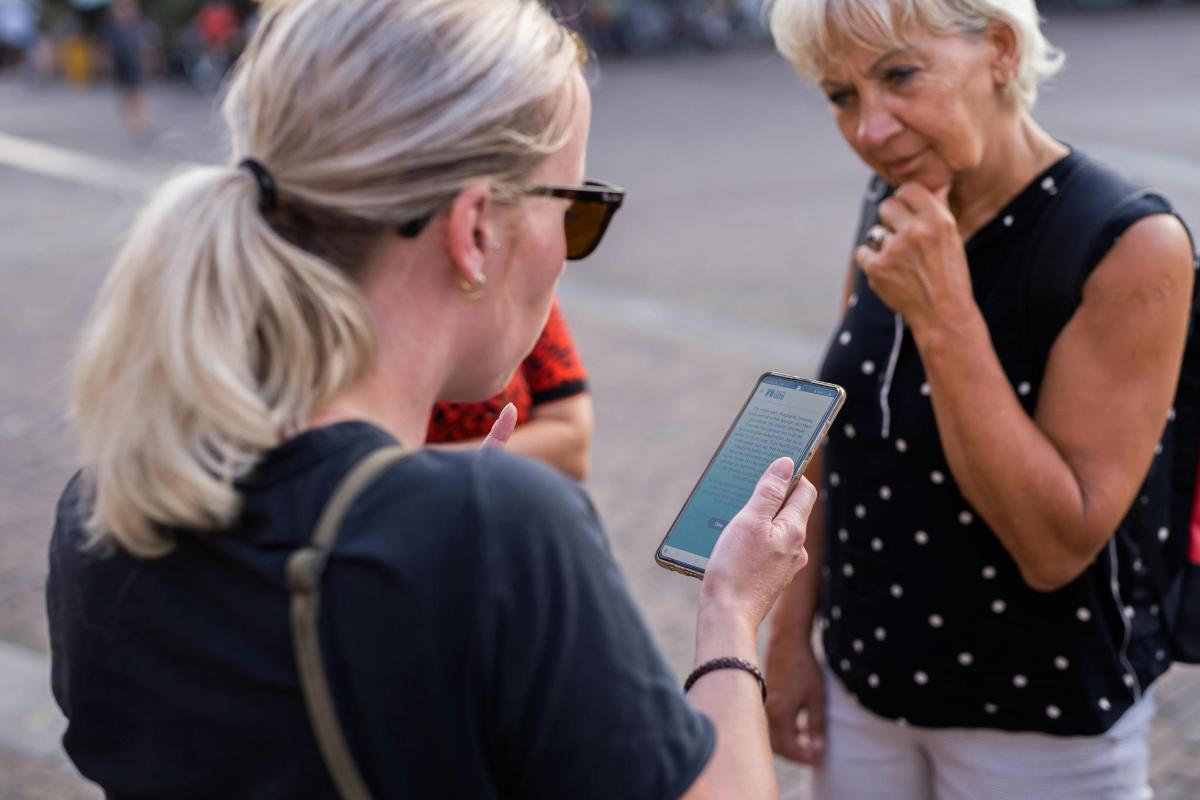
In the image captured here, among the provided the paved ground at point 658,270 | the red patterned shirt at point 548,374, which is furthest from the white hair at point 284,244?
the red patterned shirt at point 548,374

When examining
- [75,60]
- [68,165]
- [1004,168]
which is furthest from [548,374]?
[75,60]

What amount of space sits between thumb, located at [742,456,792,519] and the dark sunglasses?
1.10 ft

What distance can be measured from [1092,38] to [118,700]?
80.6ft

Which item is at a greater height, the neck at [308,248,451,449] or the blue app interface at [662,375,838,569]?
the neck at [308,248,451,449]


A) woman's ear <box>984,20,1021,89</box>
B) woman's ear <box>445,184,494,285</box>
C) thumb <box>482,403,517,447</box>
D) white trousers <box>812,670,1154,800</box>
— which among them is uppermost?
woman's ear <box>445,184,494,285</box>

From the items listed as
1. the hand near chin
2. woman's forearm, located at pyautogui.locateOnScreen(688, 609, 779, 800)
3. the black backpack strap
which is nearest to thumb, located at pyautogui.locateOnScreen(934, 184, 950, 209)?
the hand near chin

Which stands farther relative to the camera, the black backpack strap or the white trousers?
the white trousers

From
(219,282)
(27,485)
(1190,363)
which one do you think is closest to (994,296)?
(1190,363)

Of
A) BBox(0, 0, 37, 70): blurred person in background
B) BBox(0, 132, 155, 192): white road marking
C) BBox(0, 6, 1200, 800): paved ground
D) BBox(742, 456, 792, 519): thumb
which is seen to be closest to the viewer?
BBox(742, 456, 792, 519): thumb

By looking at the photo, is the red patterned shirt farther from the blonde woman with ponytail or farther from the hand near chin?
the blonde woman with ponytail

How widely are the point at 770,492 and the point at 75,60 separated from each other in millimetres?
26655

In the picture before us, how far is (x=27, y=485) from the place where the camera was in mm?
6176

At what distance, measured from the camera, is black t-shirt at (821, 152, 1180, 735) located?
2191mm

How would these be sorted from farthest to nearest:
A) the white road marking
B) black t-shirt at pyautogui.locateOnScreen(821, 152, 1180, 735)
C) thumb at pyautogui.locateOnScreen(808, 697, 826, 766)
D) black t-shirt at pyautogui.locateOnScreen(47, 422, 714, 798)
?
the white road marking
thumb at pyautogui.locateOnScreen(808, 697, 826, 766)
black t-shirt at pyautogui.locateOnScreen(821, 152, 1180, 735)
black t-shirt at pyautogui.locateOnScreen(47, 422, 714, 798)
